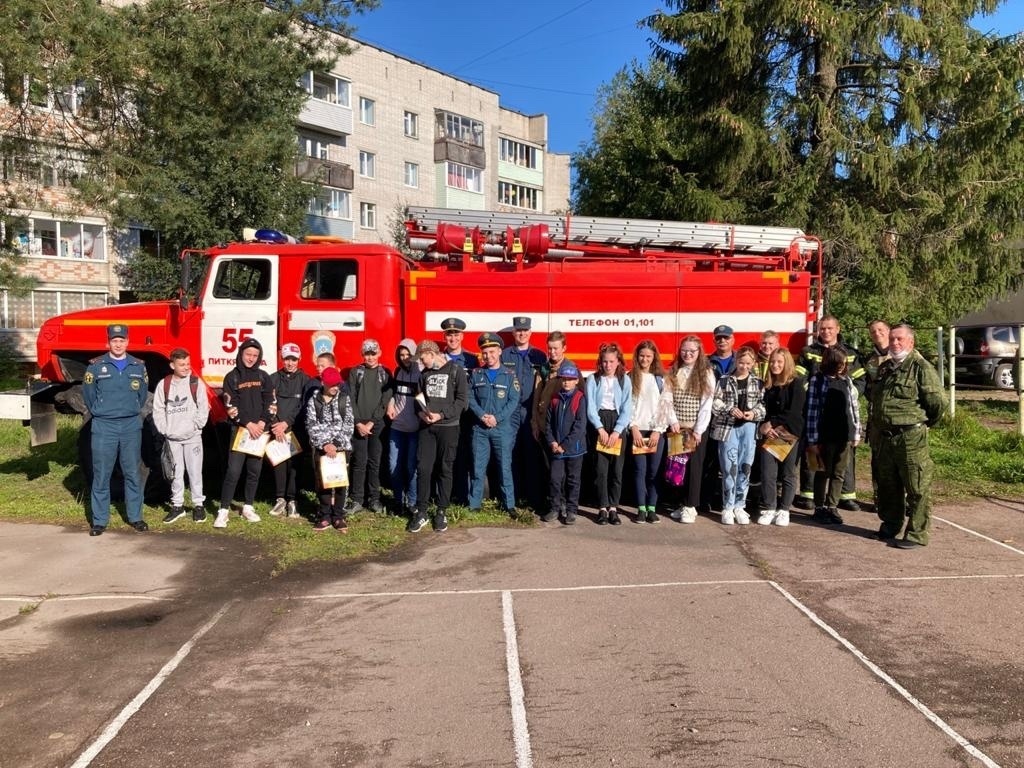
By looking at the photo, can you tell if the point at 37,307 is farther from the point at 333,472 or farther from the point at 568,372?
the point at 568,372

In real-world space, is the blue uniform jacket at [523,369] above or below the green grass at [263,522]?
above

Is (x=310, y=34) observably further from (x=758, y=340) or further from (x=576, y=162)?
(x=758, y=340)

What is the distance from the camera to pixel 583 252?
343 inches

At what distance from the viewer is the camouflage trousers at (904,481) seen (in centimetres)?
650

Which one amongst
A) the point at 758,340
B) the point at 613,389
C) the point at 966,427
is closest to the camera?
the point at 613,389

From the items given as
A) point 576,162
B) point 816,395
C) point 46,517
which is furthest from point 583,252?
point 576,162

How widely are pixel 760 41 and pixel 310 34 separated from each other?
10.4 metres

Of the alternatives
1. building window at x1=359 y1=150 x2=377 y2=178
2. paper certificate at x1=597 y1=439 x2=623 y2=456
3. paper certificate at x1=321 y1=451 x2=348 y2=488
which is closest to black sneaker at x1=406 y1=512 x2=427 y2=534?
paper certificate at x1=321 y1=451 x2=348 y2=488

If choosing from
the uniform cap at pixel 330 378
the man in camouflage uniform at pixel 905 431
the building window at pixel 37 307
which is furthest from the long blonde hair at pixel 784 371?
the building window at pixel 37 307

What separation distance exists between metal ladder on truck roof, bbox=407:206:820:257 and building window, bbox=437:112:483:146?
36.2m

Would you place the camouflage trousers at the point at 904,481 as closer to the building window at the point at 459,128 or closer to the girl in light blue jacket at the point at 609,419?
the girl in light blue jacket at the point at 609,419

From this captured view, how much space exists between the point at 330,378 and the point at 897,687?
206 inches

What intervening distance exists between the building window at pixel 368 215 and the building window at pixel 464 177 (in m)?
5.40

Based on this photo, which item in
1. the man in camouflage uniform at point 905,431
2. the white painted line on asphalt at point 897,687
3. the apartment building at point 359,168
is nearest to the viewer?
the white painted line on asphalt at point 897,687
